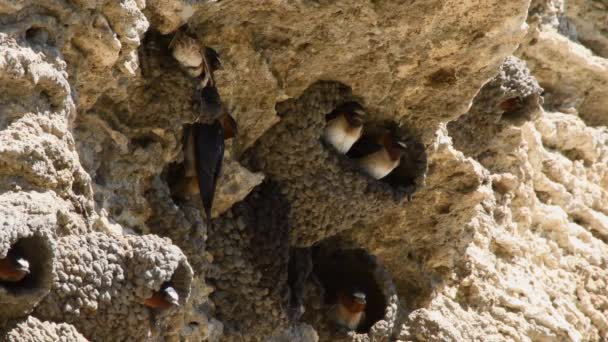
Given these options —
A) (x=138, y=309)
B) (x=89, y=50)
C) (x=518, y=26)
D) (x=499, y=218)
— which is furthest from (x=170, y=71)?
(x=499, y=218)

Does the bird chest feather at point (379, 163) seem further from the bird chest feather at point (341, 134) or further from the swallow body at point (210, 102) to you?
the swallow body at point (210, 102)

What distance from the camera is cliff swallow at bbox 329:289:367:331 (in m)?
7.64

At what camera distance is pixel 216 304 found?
6.84m

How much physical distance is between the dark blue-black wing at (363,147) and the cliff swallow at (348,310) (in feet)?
2.37

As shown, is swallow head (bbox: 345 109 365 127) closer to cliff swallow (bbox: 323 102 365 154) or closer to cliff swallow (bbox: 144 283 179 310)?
cliff swallow (bbox: 323 102 365 154)

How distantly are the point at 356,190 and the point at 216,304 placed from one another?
97cm

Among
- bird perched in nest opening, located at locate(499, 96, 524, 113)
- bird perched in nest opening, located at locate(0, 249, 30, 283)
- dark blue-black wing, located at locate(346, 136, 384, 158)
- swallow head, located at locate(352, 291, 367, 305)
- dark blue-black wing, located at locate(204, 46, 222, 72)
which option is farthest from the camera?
bird perched in nest opening, located at locate(499, 96, 524, 113)

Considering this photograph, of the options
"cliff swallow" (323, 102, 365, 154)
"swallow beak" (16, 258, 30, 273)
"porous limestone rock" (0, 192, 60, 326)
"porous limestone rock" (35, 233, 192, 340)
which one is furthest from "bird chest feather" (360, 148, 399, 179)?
"swallow beak" (16, 258, 30, 273)

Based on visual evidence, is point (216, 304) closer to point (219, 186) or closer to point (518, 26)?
point (219, 186)

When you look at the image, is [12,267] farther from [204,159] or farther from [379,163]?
[379,163]

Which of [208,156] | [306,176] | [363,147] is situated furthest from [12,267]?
[363,147]

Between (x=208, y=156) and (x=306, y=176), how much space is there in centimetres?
97

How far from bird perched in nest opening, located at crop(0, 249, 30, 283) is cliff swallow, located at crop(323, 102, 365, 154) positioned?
248 centimetres

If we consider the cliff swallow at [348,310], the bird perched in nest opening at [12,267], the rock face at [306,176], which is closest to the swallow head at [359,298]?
the cliff swallow at [348,310]
